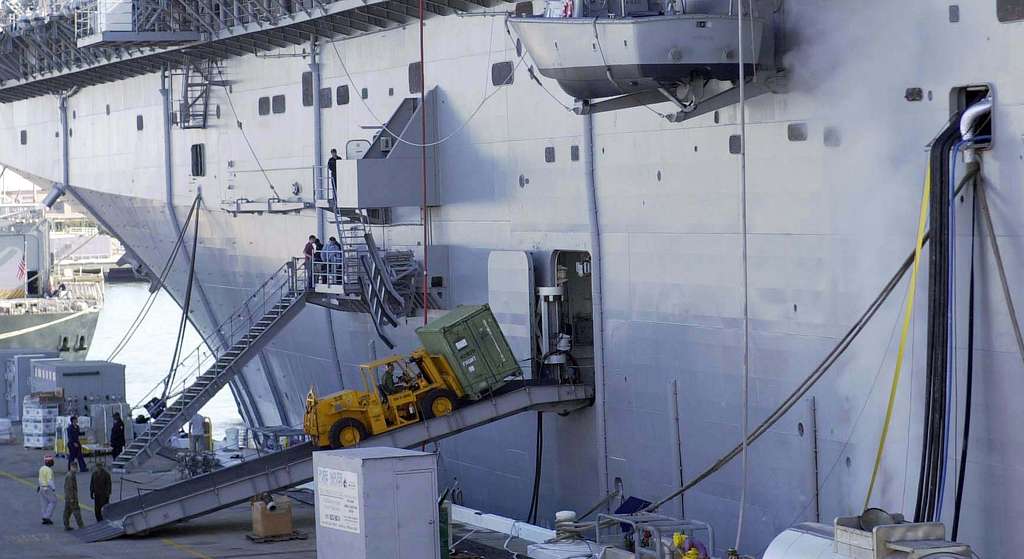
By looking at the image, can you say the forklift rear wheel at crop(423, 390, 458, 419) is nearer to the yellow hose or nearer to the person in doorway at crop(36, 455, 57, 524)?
the person in doorway at crop(36, 455, 57, 524)

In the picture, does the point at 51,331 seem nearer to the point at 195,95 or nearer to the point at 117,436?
the point at 195,95

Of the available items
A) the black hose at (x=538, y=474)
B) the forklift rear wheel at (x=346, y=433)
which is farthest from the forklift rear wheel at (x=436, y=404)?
the black hose at (x=538, y=474)

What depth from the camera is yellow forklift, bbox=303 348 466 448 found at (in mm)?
18828

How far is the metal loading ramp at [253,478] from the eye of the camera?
741 inches

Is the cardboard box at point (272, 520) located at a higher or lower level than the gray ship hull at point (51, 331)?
lower

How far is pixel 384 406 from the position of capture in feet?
62.4

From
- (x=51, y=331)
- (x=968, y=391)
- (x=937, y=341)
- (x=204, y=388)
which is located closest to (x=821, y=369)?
(x=937, y=341)

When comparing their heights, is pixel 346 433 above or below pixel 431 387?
below

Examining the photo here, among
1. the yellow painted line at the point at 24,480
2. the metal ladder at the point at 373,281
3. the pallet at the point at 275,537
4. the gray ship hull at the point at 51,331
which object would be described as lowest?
the yellow painted line at the point at 24,480

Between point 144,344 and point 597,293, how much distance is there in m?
67.9

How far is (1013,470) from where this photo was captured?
44.8 feet

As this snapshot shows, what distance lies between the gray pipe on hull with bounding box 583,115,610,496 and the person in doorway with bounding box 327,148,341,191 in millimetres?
5033

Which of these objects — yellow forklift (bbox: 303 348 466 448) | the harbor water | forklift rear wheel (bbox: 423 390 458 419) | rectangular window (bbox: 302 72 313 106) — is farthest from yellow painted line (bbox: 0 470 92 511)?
the harbor water

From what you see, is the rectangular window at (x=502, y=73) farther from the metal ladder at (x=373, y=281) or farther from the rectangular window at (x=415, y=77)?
the metal ladder at (x=373, y=281)
